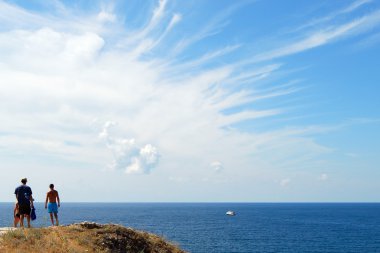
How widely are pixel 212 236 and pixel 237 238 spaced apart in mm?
6465

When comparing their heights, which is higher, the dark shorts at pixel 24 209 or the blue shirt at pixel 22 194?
the blue shirt at pixel 22 194

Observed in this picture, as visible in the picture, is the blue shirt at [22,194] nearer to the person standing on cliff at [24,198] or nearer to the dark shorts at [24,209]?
the person standing on cliff at [24,198]

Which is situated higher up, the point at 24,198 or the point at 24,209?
the point at 24,198

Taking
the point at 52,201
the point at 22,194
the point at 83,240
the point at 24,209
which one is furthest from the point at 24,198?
the point at 83,240

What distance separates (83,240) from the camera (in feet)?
61.8

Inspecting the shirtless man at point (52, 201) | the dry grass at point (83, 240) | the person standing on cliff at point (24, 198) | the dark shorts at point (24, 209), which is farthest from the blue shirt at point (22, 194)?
the dry grass at point (83, 240)

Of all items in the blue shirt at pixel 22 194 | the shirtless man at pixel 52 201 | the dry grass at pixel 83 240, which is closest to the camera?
the dry grass at pixel 83 240

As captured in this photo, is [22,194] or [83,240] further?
[22,194]

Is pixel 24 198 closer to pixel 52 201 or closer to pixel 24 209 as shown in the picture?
pixel 24 209

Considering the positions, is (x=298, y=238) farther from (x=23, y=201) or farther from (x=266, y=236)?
(x=23, y=201)

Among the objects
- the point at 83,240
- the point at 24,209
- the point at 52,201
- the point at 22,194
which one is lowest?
the point at 83,240

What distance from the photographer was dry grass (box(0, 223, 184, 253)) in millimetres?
Answer: 17061

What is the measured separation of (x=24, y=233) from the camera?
18.2 m

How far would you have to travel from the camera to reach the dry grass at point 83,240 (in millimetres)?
17061
